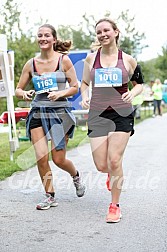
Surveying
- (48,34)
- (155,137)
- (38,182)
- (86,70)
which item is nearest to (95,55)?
(86,70)

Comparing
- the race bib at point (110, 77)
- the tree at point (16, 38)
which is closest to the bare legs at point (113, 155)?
the race bib at point (110, 77)

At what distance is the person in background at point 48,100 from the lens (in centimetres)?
588

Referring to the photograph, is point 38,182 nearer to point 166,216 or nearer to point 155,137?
point 166,216

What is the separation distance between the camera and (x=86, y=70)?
5715 millimetres

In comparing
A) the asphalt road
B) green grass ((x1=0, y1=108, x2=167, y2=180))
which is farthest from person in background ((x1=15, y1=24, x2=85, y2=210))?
green grass ((x1=0, y1=108, x2=167, y2=180))

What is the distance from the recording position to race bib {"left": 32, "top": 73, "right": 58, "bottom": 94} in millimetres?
5848

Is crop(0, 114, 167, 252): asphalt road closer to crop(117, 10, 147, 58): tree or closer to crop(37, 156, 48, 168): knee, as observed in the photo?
crop(37, 156, 48, 168): knee

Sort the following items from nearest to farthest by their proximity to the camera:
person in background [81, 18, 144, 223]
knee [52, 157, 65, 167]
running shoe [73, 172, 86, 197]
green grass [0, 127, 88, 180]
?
person in background [81, 18, 144, 223], knee [52, 157, 65, 167], running shoe [73, 172, 86, 197], green grass [0, 127, 88, 180]

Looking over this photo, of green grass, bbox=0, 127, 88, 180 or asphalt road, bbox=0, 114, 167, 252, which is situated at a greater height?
asphalt road, bbox=0, 114, 167, 252

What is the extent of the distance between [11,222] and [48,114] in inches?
47.4

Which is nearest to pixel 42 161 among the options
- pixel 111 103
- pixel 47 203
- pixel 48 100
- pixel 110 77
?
pixel 47 203

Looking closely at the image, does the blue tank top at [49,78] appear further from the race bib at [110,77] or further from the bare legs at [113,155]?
the bare legs at [113,155]

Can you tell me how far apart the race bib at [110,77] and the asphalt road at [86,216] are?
126 cm

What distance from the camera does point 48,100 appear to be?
5910mm
